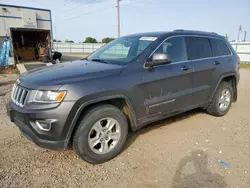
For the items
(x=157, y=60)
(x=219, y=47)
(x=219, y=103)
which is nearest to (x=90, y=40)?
(x=219, y=47)

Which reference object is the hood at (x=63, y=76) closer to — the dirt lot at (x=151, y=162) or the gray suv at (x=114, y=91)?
the gray suv at (x=114, y=91)

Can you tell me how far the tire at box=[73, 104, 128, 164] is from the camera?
2680mm

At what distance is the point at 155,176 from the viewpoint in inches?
106

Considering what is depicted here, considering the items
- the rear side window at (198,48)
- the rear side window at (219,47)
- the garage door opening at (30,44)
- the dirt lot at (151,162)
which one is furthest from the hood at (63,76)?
the garage door opening at (30,44)

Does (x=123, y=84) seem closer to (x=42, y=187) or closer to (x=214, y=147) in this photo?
(x=42, y=187)

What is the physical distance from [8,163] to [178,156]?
249 cm

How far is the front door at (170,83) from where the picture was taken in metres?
3.22

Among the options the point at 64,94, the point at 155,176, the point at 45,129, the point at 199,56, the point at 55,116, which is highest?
the point at 199,56

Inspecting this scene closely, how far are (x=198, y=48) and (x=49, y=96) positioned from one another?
3049 mm

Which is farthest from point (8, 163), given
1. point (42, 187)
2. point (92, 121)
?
point (92, 121)

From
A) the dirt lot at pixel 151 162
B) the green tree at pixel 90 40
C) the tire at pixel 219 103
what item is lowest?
the dirt lot at pixel 151 162

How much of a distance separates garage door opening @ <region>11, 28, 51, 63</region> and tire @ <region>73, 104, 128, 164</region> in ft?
52.8

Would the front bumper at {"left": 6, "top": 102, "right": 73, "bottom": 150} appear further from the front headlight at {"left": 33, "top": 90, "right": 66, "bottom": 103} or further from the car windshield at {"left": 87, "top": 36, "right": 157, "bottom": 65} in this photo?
the car windshield at {"left": 87, "top": 36, "right": 157, "bottom": 65}

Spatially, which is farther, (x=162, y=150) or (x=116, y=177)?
(x=162, y=150)
